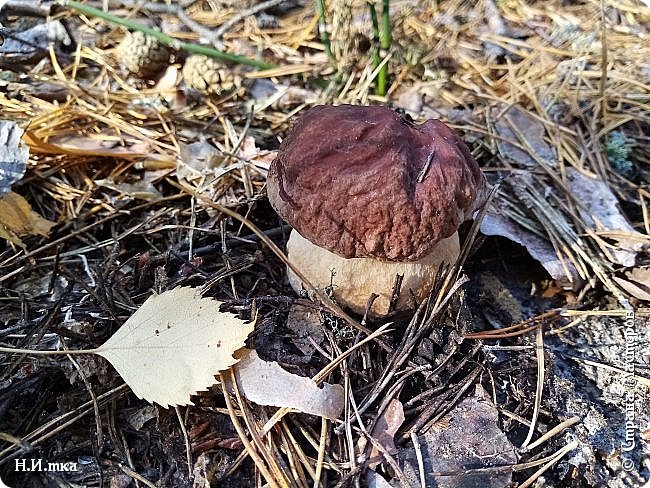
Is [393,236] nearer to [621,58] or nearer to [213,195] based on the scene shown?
[213,195]

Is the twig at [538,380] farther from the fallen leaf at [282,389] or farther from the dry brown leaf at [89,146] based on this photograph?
the dry brown leaf at [89,146]

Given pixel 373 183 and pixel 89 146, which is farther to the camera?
pixel 89 146

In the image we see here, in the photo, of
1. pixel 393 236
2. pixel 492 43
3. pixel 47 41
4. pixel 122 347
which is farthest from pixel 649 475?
pixel 47 41

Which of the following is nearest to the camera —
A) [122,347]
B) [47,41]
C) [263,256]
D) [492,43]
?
[122,347]

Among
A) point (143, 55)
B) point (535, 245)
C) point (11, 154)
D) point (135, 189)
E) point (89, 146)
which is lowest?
point (535, 245)

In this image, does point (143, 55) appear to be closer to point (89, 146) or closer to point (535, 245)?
point (89, 146)

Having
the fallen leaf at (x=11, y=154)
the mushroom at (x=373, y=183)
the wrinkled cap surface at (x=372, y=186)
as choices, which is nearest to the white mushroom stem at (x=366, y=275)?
the mushroom at (x=373, y=183)

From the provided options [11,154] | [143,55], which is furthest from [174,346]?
[143,55]
